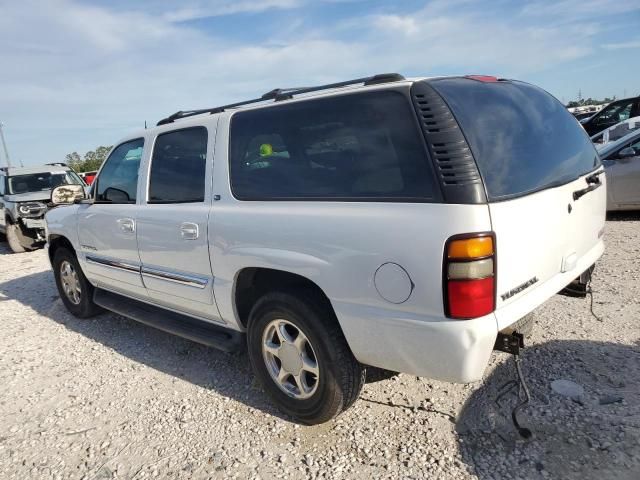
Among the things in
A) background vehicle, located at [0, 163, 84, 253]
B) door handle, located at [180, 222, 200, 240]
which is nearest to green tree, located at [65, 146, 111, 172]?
background vehicle, located at [0, 163, 84, 253]

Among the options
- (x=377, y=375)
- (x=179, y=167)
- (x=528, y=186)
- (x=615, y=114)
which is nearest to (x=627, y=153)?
(x=528, y=186)

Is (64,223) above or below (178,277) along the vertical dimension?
above

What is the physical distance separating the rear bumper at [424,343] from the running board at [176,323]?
1077 mm

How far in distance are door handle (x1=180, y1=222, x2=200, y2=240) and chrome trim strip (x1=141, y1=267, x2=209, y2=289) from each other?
283mm

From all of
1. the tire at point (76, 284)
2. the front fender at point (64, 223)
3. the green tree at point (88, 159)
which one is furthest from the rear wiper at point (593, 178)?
the green tree at point (88, 159)

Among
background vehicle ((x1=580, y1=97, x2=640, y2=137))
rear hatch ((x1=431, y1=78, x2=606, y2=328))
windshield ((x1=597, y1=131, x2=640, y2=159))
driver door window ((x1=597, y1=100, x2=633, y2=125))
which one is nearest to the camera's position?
rear hatch ((x1=431, y1=78, x2=606, y2=328))

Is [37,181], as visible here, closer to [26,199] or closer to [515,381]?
[26,199]

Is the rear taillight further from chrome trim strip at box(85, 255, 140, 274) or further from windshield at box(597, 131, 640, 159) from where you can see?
windshield at box(597, 131, 640, 159)

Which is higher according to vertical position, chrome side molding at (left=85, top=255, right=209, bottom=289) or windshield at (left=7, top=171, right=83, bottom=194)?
windshield at (left=7, top=171, right=83, bottom=194)

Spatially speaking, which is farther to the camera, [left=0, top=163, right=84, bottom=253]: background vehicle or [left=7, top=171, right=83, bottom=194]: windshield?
[left=7, top=171, right=83, bottom=194]: windshield

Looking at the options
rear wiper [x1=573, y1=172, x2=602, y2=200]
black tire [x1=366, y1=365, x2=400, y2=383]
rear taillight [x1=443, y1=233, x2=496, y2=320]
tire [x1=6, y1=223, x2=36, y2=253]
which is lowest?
black tire [x1=366, y1=365, x2=400, y2=383]

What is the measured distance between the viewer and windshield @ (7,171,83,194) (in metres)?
10.4

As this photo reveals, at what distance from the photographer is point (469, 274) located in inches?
79.2

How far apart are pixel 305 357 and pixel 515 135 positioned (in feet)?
5.48
